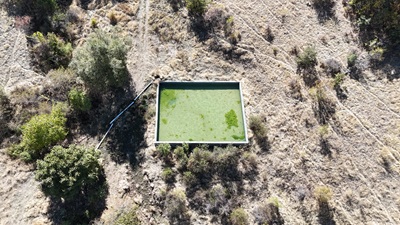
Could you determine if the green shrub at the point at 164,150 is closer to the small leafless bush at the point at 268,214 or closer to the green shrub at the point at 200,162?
the green shrub at the point at 200,162

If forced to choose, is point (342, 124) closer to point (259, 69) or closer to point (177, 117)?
point (259, 69)

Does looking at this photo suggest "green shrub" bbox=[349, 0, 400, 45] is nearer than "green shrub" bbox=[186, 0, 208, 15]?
Yes

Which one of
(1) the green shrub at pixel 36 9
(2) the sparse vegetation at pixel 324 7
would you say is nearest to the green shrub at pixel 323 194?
(2) the sparse vegetation at pixel 324 7

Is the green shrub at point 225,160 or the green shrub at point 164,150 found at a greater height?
the green shrub at point 164,150

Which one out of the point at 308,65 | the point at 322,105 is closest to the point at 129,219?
the point at 322,105

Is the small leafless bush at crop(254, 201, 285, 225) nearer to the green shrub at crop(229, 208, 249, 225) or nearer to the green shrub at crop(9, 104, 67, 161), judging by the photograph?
the green shrub at crop(229, 208, 249, 225)

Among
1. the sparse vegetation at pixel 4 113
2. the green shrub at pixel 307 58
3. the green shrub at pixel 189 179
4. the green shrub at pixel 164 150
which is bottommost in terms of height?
the green shrub at pixel 189 179

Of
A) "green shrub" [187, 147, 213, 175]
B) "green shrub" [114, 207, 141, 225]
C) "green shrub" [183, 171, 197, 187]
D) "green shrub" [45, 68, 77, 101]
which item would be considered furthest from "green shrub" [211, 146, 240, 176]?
"green shrub" [45, 68, 77, 101]
